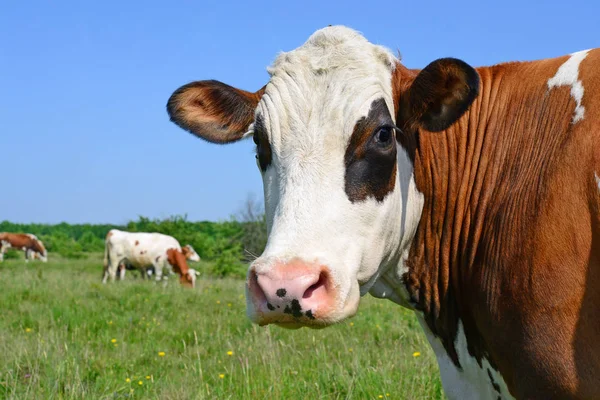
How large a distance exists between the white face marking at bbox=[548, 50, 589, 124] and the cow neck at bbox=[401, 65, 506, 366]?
0.37 m

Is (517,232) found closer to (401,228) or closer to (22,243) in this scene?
(401,228)

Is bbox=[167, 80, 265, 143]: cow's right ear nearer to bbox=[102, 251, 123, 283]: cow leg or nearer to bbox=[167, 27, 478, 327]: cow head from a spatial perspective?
bbox=[167, 27, 478, 327]: cow head

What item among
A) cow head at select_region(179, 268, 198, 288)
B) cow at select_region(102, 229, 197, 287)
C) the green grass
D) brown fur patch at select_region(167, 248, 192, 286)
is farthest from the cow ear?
cow at select_region(102, 229, 197, 287)

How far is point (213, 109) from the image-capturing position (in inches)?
156

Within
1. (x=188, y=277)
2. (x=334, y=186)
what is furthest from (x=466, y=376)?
(x=188, y=277)

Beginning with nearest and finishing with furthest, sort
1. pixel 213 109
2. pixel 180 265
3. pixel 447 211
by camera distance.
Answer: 1. pixel 447 211
2. pixel 213 109
3. pixel 180 265

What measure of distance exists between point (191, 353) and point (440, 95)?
4.80 m

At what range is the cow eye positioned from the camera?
313 centimetres

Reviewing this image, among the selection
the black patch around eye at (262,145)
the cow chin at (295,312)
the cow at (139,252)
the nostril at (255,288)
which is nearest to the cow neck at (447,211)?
the black patch around eye at (262,145)

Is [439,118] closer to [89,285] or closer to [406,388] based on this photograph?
[406,388]

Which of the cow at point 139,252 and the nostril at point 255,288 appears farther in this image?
the cow at point 139,252

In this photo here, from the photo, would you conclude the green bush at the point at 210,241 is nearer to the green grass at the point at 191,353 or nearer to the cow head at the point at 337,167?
the green grass at the point at 191,353

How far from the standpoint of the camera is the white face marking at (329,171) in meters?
2.86

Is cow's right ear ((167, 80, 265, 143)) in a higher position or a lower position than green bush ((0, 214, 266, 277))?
higher
